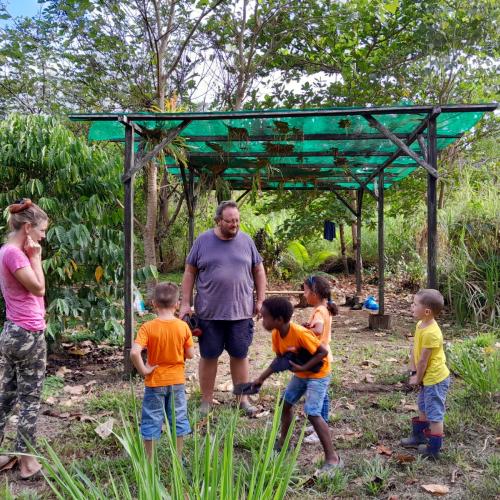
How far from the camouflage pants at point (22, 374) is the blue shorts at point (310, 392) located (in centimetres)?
168

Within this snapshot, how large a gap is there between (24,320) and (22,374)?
1.21 feet

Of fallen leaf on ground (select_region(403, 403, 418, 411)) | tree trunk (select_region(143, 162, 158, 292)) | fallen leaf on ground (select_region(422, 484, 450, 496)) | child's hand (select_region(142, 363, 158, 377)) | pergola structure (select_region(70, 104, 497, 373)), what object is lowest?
fallen leaf on ground (select_region(422, 484, 450, 496))

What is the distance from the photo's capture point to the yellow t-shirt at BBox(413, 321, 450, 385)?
139 inches

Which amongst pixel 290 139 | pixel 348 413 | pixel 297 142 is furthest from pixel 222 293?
pixel 297 142

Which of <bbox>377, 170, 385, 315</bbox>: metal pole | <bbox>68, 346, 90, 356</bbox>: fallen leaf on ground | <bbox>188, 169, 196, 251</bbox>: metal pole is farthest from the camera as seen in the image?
<bbox>188, 169, 196, 251</bbox>: metal pole

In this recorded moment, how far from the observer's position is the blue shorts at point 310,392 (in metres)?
3.34

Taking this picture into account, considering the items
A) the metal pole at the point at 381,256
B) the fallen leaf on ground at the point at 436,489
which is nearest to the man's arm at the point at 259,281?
the fallen leaf on ground at the point at 436,489

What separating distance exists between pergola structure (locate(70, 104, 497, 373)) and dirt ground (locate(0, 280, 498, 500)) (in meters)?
0.86

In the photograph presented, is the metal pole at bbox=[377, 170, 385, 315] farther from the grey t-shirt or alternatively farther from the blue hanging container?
the grey t-shirt

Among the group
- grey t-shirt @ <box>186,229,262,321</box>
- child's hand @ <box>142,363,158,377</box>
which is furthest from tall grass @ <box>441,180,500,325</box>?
child's hand @ <box>142,363,158,377</box>

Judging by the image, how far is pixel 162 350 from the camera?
10.4 feet

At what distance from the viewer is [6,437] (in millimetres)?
4000

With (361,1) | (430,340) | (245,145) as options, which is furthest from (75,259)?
(361,1)

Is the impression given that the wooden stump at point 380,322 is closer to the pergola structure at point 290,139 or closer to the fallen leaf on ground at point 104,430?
the pergola structure at point 290,139
